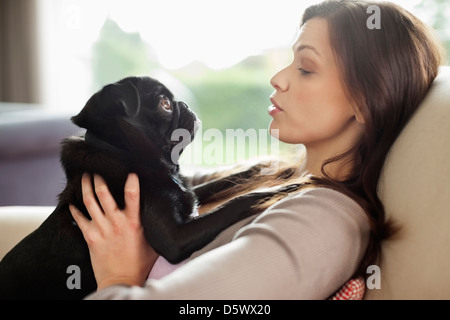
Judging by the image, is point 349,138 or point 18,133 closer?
point 349,138

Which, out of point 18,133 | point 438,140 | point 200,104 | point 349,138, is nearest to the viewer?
point 438,140

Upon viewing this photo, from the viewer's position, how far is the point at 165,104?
133 centimetres

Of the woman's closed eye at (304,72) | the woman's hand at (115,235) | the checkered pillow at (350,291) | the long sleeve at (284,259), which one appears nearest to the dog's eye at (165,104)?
the woman's hand at (115,235)

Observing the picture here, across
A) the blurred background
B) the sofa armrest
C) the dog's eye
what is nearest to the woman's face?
the dog's eye

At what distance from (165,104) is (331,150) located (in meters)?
0.46

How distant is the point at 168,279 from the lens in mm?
764

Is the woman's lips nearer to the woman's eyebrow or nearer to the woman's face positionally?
the woman's face

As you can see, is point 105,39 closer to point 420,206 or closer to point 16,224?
point 16,224

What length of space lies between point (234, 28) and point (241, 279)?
383 cm

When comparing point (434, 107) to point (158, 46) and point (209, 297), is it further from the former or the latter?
point (158, 46)

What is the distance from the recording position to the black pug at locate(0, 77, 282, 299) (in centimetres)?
111

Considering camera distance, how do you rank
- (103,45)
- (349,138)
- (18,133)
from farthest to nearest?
1. (103,45)
2. (18,133)
3. (349,138)

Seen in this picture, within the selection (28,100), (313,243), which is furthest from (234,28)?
(313,243)

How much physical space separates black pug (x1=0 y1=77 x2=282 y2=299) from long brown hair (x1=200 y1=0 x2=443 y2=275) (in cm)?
21
